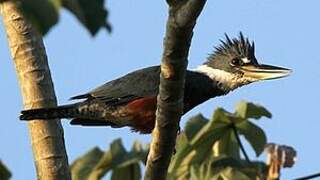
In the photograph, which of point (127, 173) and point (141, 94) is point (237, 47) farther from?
point (127, 173)

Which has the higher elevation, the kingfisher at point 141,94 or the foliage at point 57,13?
the foliage at point 57,13

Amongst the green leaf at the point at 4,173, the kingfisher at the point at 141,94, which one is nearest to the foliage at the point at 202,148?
the green leaf at the point at 4,173

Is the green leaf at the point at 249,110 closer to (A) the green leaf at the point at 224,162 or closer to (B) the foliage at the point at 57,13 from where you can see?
(A) the green leaf at the point at 224,162

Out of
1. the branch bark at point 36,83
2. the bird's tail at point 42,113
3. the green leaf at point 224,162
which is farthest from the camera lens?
the bird's tail at point 42,113

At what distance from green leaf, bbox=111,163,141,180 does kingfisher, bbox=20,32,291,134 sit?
119 inches

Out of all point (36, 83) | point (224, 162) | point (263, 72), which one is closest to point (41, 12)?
point (224, 162)

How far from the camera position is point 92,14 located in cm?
116

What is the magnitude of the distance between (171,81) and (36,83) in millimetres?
1792

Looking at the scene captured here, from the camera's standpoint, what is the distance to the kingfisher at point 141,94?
6.15 metres

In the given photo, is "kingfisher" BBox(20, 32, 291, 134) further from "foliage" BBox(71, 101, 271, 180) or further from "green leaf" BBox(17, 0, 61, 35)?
"green leaf" BBox(17, 0, 61, 35)

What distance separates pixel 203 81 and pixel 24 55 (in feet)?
7.65

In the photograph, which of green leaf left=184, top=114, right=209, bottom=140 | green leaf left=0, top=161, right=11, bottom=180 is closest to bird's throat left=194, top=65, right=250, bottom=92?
green leaf left=184, top=114, right=209, bottom=140

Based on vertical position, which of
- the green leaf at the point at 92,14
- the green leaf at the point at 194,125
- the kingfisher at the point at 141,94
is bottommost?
the kingfisher at the point at 141,94

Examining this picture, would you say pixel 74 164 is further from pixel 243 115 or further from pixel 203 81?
pixel 203 81
